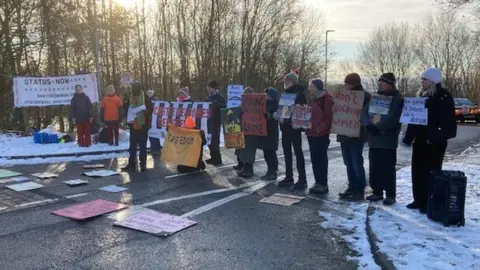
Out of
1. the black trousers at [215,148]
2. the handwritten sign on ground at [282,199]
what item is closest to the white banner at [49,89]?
Result: the black trousers at [215,148]

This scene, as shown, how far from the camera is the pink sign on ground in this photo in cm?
625

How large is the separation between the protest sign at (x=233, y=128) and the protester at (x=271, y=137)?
1.53ft

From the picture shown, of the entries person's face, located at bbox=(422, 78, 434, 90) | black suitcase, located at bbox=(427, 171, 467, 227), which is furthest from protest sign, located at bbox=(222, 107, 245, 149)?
black suitcase, located at bbox=(427, 171, 467, 227)

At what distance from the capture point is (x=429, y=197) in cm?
585

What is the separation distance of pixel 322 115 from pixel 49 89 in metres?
11.5

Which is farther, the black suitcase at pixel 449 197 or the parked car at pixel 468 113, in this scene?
the parked car at pixel 468 113

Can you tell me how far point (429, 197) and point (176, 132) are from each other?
5.73 m

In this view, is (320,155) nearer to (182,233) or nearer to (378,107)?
(378,107)

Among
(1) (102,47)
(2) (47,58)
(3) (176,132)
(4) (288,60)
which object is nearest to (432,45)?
(4) (288,60)

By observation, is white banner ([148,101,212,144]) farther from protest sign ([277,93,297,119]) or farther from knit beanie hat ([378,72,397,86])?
knit beanie hat ([378,72,397,86])

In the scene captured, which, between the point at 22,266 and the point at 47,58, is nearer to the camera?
the point at 22,266

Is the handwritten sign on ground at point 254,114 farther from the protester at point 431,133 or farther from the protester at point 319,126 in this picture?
the protester at point 431,133

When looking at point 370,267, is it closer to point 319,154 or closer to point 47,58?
point 319,154

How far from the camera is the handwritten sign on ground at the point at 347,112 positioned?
23.5 feet
